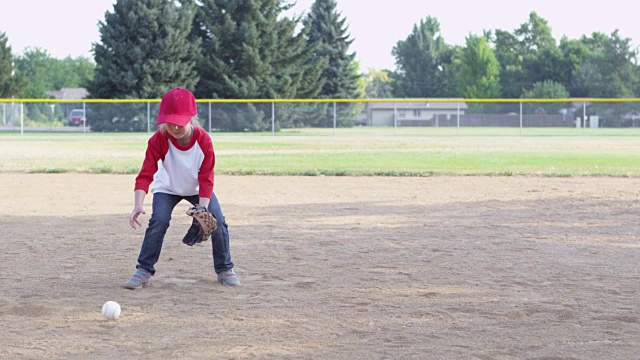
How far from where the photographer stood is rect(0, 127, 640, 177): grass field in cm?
1712

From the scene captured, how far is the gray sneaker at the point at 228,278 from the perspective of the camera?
18.7 ft

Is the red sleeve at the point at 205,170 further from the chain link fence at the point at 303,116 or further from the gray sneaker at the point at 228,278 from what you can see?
the chain link fence at the point at 303,116

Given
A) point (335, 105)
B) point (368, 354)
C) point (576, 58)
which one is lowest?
point (368, 354)

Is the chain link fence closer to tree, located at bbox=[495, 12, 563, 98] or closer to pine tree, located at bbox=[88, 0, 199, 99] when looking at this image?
pine tree, located at bbox=[88, 0, 199, 99]

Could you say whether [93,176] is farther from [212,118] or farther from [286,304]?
[212,118]

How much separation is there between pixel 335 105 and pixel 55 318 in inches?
1145

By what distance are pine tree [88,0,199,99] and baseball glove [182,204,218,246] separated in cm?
4054

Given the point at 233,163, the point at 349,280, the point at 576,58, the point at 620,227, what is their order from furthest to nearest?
the point at 576,58 → the point at 233,163 → the point at 620,227 → the point at 349,280

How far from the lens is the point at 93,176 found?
52.3ft

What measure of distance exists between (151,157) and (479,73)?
87419mm

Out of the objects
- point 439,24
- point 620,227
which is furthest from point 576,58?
point 620,227

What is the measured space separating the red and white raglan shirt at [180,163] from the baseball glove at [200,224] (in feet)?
0.44

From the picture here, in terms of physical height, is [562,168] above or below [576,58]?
below

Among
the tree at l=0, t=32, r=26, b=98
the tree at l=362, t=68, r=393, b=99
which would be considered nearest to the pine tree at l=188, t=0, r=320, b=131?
the tree at l=0, t=32, r=26, b=98
